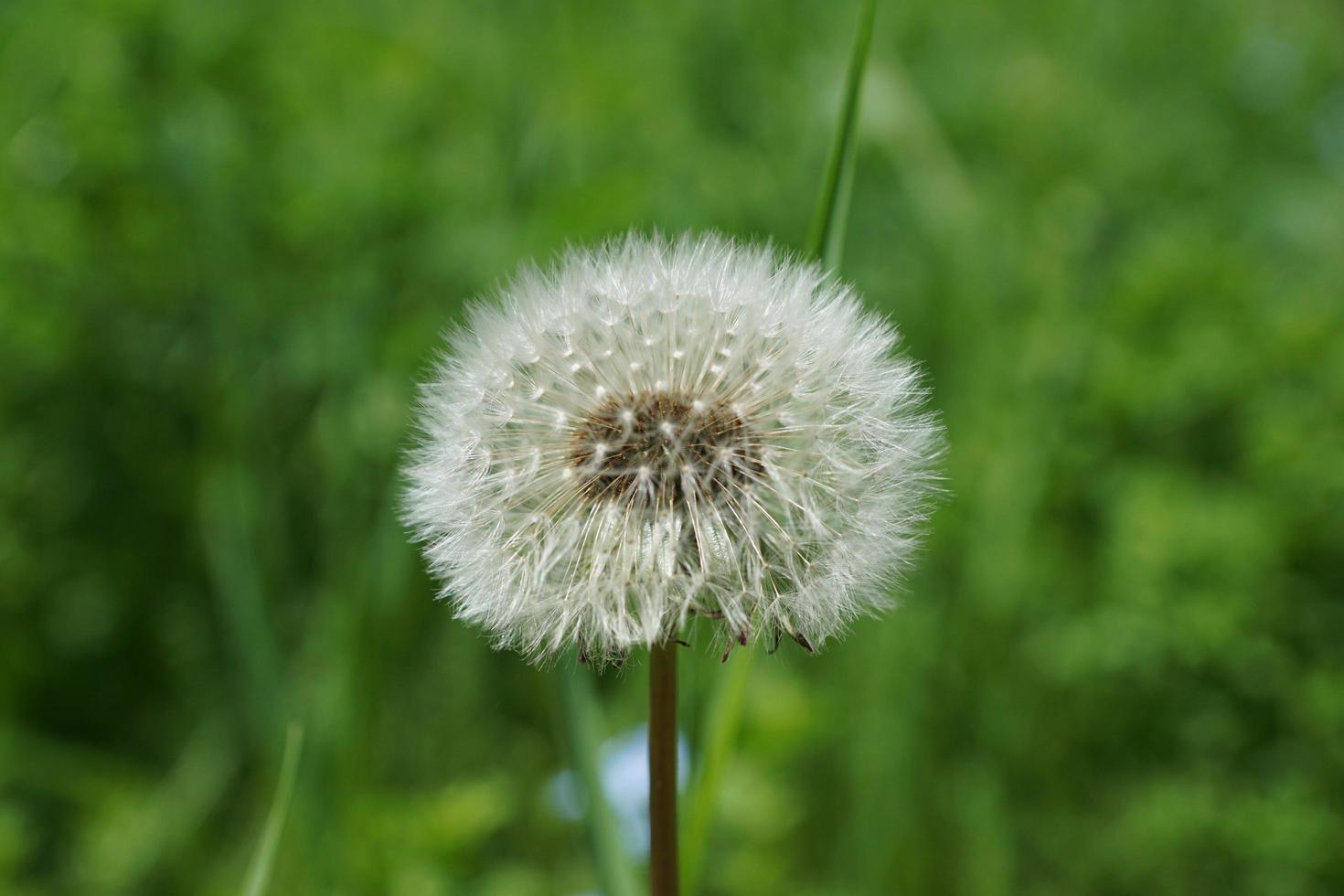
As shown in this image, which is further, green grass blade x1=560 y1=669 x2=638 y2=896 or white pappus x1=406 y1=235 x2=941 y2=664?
green grass blade x1=560 y1=669 x2=638 y2=896

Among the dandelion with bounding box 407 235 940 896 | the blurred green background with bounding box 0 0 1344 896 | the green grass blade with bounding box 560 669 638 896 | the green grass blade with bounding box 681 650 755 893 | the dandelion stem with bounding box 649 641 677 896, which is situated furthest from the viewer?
the blurred green background with bounding box 0 0 1344 896

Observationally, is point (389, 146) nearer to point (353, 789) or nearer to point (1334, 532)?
point (353, 789)

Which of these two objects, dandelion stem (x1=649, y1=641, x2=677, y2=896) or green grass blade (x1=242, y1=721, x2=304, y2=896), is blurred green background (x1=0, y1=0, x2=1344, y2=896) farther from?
dandelion stem (x1=649, y1=641, x2=677, y2=896)

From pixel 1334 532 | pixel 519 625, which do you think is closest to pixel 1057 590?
pixel 1334 532

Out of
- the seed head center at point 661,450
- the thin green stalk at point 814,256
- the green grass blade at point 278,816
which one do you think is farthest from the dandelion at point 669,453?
the green grass blade at point 278,816

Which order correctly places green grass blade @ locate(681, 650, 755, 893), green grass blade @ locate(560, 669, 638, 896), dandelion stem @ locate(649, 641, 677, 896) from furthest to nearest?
green grass blade @ locate(681, 650, 755, 893) < green grass blade @ locate(560, 669, 638, 896) < dandelion stem @ locate(649, 641, 677, 896)

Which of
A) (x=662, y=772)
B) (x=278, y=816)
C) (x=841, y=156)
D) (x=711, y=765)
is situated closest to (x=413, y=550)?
(x=711, y=765)

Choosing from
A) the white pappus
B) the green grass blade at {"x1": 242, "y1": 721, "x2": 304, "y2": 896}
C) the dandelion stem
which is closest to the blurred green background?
the green grass blade at {"x1": 242, "y1": 721, "x2": 304, "y2": 896}

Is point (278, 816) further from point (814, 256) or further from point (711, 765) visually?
point (814, 256)
